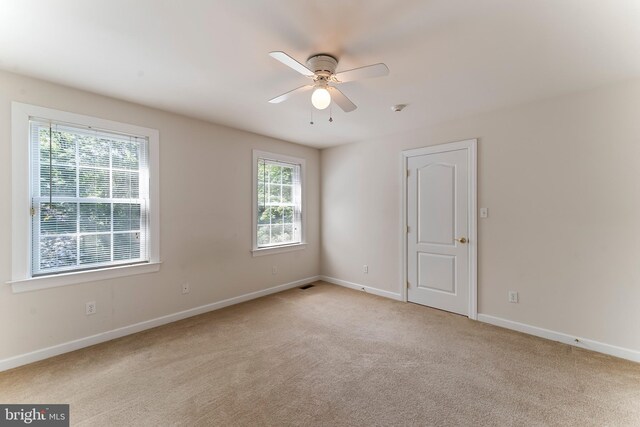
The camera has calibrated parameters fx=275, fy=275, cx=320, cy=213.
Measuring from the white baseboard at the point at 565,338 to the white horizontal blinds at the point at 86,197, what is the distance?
4135 mm

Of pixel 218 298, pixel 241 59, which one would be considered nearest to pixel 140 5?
pixel 241 59

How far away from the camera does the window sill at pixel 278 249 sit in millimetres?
4220

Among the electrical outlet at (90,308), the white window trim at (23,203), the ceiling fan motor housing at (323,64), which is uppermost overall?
the ceiling fan motor housing at (323,64)

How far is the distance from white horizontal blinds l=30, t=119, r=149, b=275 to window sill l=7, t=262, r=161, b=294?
8 centimetres

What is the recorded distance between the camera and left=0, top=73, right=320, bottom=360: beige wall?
2.37m

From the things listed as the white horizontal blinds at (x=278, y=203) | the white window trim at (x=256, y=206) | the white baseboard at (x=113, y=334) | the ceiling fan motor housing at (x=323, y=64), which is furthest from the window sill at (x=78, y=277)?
the ceiling fan motor housing at (x=323, y=64)

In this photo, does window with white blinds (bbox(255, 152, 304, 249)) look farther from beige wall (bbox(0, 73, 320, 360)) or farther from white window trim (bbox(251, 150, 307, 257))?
beige wall (bbox(0, 73, 320, 360))

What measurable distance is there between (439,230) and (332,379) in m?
2.40

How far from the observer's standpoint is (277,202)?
457 cm

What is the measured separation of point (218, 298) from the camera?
12.4 ft

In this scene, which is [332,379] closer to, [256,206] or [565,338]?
[565,338]

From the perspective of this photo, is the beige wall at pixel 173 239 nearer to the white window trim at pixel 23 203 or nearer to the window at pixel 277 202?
the white window trim at pixel 23 203

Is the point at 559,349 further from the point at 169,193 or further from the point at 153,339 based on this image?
the point at 169,193

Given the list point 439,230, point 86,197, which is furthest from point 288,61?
point 439,230
